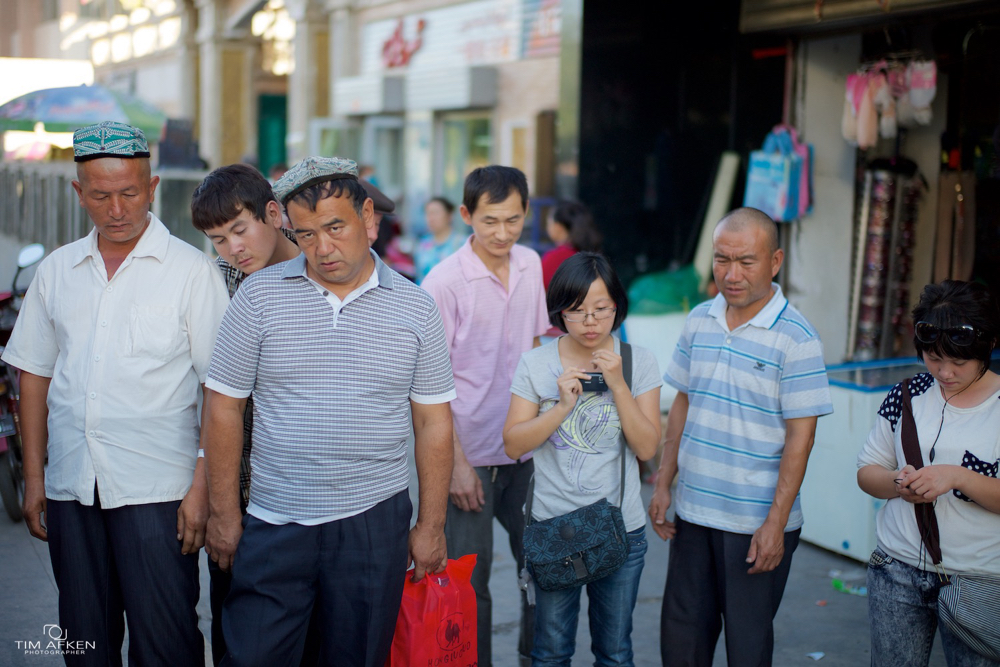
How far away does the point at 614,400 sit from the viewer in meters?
3.08

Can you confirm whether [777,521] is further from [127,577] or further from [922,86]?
[922,86]

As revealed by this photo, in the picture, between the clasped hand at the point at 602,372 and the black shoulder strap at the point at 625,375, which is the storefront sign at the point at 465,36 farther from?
the clasped hand at the point at 602,372

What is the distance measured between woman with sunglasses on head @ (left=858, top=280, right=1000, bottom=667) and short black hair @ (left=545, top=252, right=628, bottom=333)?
36.2 inches

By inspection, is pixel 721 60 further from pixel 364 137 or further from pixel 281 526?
pixel 364 137

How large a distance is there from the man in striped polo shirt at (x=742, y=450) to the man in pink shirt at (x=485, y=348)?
2.28 feet

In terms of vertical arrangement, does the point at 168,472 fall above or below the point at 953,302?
below

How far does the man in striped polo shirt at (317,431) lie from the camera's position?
259 cm

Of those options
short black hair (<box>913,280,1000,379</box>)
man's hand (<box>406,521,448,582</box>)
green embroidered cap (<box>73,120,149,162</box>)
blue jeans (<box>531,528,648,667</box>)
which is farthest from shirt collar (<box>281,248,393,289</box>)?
short black hair (<box>913,280,1000,379</box>)

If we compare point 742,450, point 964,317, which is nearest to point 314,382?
point 742,450

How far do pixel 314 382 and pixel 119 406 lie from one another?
654 mm

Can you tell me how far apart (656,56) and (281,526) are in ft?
18.2

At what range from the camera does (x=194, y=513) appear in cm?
282

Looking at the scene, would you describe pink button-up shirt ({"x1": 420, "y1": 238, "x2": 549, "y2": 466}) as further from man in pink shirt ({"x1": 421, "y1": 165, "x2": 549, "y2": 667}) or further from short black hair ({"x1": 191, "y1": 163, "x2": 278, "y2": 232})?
short black hair ({"x1": 191, "y1": 163, "x2": 278, "y2": 232})

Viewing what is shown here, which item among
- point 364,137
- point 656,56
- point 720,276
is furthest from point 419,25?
point 720,276
